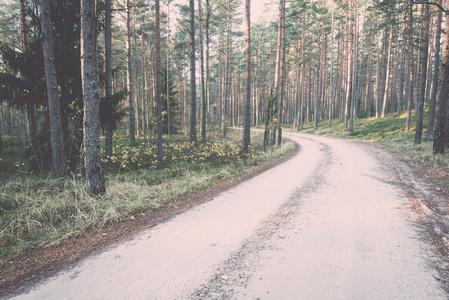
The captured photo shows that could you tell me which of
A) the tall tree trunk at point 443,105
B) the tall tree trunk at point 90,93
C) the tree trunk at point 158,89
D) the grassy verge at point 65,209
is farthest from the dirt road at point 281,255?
the tall tree trunk at point 443,105

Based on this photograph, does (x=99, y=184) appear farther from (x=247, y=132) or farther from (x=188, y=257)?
(x=247, y=132)

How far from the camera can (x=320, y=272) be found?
256 centimetres

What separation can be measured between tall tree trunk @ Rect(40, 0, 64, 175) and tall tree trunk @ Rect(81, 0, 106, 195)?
103 inches

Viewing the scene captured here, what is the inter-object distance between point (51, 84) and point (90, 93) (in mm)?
3536

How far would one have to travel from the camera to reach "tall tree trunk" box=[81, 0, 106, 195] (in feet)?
14.8

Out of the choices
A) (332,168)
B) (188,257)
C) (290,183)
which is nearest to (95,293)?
(188,257)

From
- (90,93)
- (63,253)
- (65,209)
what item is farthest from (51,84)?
(63,253)

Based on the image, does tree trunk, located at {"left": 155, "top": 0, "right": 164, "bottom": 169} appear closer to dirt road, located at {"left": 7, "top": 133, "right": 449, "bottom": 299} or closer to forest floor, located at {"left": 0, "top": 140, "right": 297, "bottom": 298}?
forest floor, located at {"left": 0, "top": 140, "right": 297, "bottom": 298}

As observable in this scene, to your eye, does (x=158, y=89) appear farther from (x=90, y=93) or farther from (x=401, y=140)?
(x=401, y=140)

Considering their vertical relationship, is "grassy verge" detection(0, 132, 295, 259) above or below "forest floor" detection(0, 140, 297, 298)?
above

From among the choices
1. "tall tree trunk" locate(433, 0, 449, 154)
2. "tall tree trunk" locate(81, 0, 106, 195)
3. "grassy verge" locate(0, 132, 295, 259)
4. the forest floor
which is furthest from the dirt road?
"tall tree trunk" locate(433, 0, 449, 154)

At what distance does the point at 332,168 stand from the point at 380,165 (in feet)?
7.33

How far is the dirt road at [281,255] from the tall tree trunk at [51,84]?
5.31 m

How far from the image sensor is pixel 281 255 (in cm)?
Result: 292
